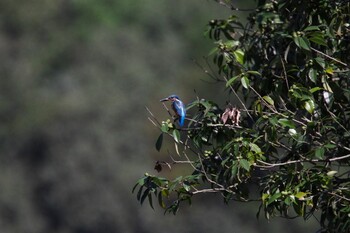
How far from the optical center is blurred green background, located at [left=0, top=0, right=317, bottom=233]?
934 inches

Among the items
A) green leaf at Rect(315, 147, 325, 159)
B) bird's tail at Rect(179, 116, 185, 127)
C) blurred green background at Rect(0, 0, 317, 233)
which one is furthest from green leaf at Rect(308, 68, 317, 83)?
blurred green background at Rect(0, 0, 317, 233)

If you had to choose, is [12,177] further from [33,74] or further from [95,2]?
[95,2]

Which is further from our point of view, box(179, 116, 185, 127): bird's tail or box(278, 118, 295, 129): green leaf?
box(179, 116, 185, 127): bird's tail

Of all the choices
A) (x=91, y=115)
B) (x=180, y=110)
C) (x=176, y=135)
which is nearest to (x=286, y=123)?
(x=176, y=135)

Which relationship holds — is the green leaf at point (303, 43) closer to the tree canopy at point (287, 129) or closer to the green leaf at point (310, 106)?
the tree canopy at point (287, 129)

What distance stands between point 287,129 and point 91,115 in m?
18.5

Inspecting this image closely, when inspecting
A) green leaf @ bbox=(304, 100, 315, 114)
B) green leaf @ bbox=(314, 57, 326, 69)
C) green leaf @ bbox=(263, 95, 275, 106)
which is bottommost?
green leaf @ bbox=(304, 100, 315, 114)

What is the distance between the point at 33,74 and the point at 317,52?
20.8m

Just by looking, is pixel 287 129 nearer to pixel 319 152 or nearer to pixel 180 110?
pixel 319 152

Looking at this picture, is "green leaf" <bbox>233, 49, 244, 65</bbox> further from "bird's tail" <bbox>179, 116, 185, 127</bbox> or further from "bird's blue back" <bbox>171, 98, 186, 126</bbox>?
"bird's tail" <bbox>179, 116, 185, 127</bbox>

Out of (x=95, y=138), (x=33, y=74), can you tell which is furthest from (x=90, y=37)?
(x=95, y=138)

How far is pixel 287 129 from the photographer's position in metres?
5.55

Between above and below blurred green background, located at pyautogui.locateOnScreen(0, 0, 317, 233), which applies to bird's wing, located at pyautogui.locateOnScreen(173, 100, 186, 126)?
below

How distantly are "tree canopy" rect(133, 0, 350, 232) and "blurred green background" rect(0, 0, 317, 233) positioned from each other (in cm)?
1689
